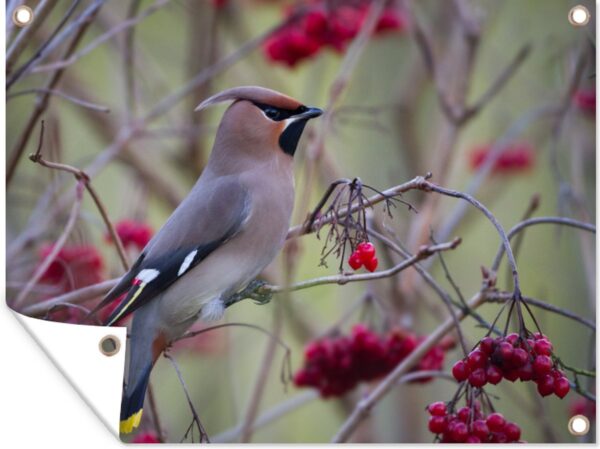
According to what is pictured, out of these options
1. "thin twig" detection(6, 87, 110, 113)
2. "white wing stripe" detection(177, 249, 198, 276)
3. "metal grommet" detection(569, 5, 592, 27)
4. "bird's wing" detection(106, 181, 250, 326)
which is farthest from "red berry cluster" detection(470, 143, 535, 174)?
"thin twig" detection(6, 87, 110, 113)

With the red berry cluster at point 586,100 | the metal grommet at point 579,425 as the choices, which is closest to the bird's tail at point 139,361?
the metal grommet at point 579,425

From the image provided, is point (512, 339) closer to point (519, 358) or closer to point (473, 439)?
point (519, 358)

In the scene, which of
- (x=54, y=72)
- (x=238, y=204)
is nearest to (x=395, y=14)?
(x=238, y=204)

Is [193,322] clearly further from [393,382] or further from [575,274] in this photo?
[575,274]

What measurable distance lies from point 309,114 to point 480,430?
22.5 inches

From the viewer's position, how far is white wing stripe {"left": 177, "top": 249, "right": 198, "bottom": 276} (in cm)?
153

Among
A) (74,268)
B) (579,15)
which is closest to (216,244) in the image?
(74,268)

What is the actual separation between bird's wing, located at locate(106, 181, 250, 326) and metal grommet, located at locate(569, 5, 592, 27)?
0.62 meters

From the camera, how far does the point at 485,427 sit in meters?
1.34

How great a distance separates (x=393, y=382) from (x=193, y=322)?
343mm

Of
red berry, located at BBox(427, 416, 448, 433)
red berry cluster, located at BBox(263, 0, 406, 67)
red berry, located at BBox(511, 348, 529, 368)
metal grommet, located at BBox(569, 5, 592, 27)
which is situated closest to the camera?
red berry, located at BBox(511, 348, 529, 368)

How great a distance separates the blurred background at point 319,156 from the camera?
157cm

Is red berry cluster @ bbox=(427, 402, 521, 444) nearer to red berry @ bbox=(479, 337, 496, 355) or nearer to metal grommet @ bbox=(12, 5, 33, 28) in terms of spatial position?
red berry @ bbox=(479, 337, 496, 355)

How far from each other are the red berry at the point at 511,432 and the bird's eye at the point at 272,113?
61 centimetres
